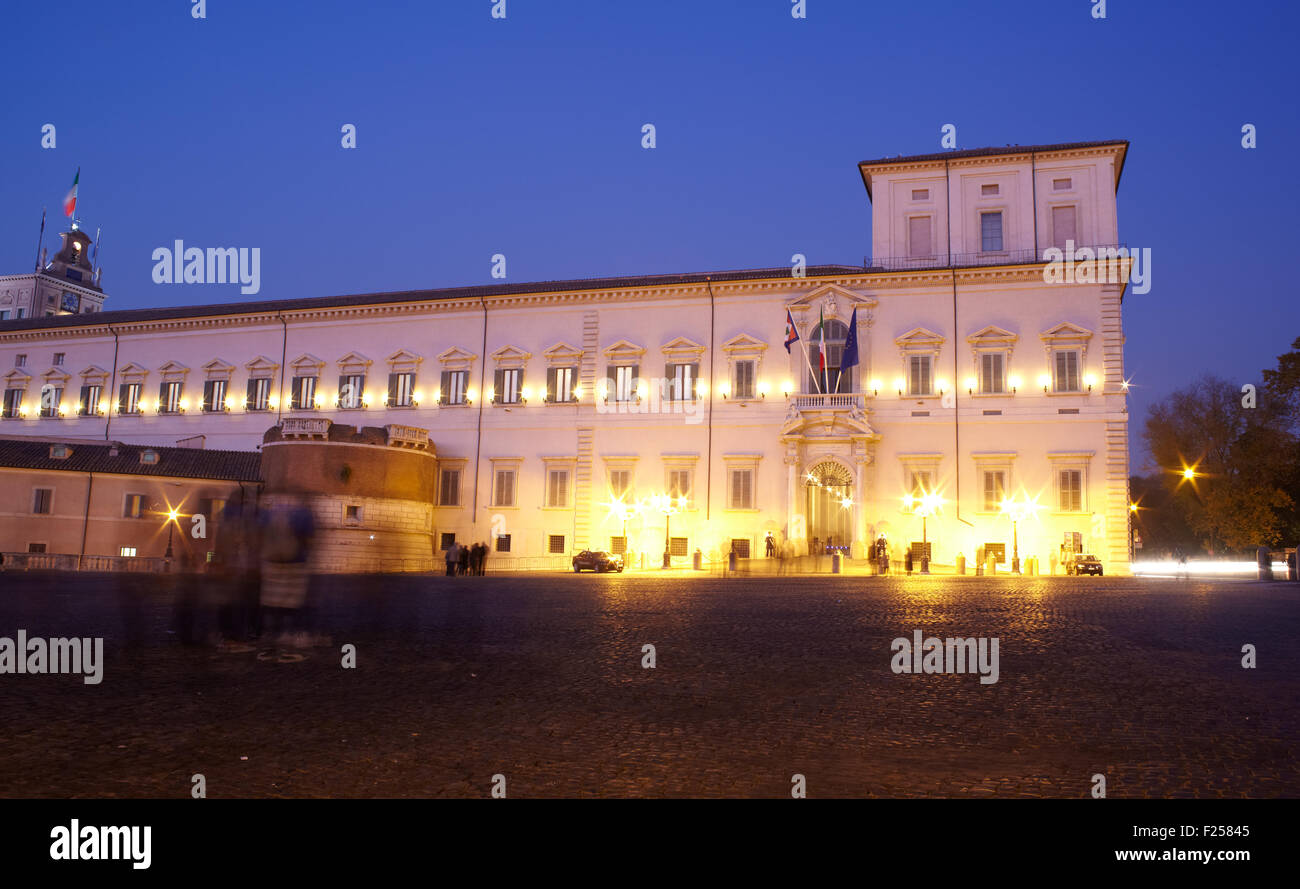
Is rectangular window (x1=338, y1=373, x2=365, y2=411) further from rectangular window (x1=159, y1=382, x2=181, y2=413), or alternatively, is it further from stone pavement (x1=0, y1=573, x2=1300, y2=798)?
stone pavement (x1=0, y1=573, x2=1300, y2=798)

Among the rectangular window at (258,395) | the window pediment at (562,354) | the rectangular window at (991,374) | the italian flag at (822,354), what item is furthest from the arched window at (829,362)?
the rectangular window at (258,395)

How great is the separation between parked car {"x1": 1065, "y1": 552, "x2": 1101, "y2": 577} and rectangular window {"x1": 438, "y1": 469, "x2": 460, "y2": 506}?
82.9ft

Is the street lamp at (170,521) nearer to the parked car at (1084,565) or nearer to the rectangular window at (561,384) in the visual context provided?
the rectangular window at (561,384)

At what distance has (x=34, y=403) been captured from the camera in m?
53.1

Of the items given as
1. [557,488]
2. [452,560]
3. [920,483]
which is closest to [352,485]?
[452,560]

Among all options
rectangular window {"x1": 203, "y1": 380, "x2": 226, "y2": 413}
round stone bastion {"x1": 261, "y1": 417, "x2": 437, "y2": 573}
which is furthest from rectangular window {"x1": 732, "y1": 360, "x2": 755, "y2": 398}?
rectangular window {"x1": 203, "y1": 380, "x2": 226, "y2": 413}

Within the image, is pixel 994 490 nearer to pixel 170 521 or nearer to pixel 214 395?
pixel 170 521

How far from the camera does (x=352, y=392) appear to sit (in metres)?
46.4

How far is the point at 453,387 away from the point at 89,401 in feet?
71.5

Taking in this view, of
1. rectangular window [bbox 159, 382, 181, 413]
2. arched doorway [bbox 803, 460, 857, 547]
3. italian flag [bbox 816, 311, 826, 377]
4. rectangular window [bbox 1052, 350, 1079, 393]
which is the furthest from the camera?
rectangular window [bbox 159, 382, 181, 413]

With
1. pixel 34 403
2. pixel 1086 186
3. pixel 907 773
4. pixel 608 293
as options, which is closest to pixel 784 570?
pixel 608 293

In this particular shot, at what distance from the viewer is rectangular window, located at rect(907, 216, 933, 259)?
41.1 meters
